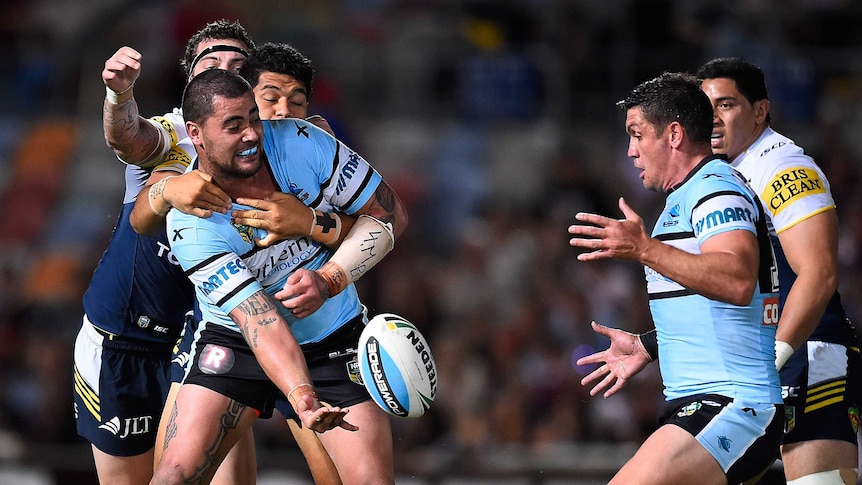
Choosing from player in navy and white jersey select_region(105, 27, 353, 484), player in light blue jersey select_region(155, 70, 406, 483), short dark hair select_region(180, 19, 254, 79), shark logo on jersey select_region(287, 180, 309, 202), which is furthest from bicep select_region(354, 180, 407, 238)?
short dark hair select_region(180, 19, 254, 79)

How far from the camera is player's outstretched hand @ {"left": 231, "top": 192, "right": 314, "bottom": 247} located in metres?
5.04

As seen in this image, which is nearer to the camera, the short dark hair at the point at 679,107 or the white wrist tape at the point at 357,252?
the short dark hair at the point at 679,107

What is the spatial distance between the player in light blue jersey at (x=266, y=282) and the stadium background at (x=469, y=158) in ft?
15.2

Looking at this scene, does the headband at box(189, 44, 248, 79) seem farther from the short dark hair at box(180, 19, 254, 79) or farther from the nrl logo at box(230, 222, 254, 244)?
the nrl logo at box(230, 222, 254, 244)

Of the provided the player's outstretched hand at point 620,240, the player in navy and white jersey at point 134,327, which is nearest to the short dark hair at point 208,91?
the player in navy and white jersey at point 134,327

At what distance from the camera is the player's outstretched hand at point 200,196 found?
5.01m

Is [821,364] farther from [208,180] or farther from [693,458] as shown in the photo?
[208,180]

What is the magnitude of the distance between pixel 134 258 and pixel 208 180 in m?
1.24

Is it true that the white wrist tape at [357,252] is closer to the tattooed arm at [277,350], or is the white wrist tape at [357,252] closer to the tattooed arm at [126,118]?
the tattooed arm at [277,350]

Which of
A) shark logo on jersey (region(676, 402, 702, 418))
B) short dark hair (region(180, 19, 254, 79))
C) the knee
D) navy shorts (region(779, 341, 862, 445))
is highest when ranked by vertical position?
short dark hair (region(180, 19, 254, 79))

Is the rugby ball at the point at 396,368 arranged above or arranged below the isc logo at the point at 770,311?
below

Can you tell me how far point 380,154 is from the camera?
12.8m

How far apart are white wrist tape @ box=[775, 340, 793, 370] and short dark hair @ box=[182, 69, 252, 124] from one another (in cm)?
265

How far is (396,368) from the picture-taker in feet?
16.5
